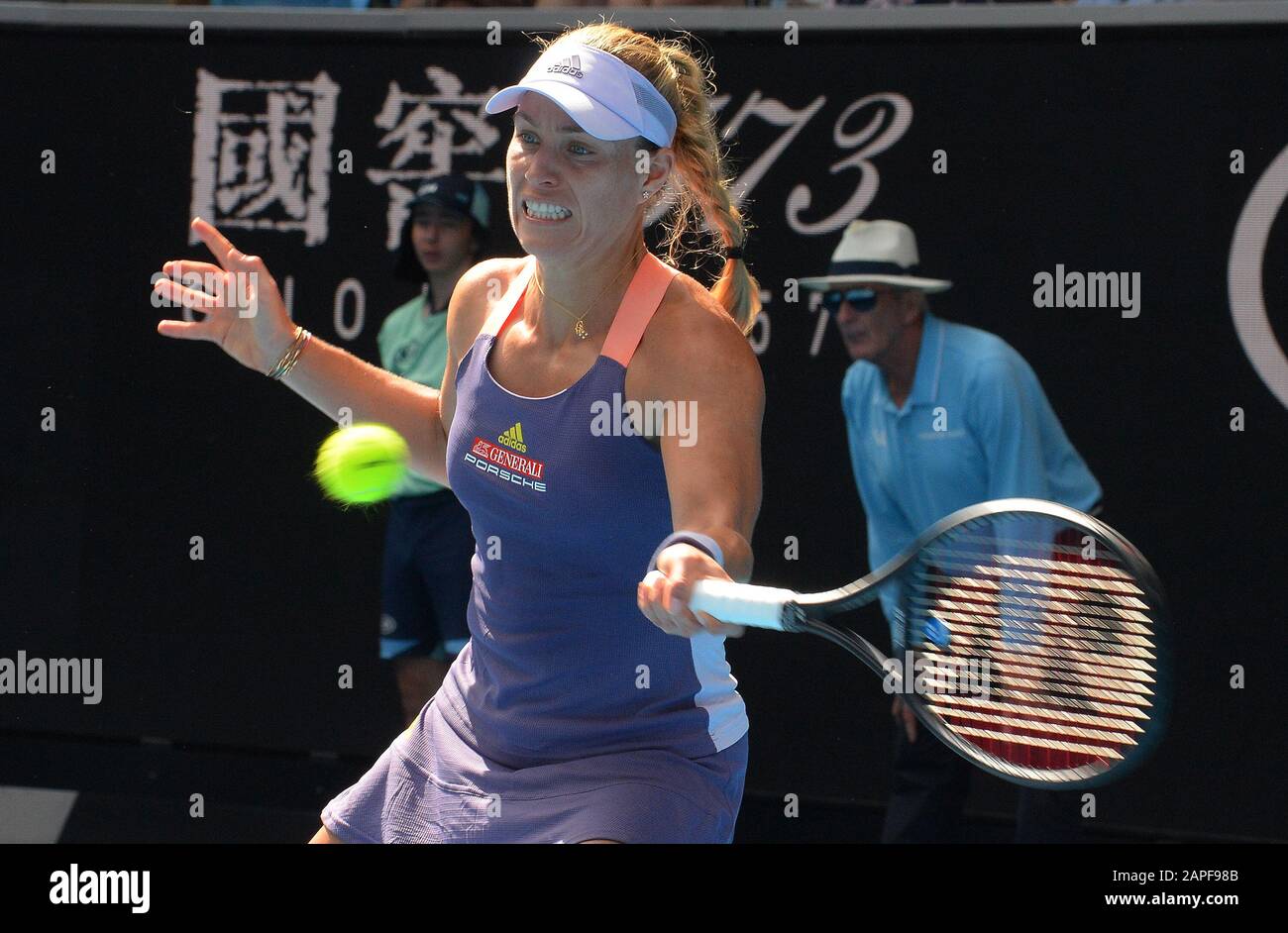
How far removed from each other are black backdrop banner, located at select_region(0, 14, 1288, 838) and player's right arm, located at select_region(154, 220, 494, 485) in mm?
1746

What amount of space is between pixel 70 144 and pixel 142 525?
102cm

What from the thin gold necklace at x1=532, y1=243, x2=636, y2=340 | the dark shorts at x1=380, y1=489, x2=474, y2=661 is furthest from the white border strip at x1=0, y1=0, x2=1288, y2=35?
the thin gold necklace at x1=532, y1=243, x2=636, y2=340

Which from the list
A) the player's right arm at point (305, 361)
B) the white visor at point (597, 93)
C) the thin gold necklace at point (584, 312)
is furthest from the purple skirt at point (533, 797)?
the white visor at point (597, 93)

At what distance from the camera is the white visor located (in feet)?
7.43

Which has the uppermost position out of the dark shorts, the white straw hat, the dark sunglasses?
the white straw hat

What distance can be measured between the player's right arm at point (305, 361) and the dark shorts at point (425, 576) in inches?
65.4

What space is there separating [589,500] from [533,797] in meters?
0.40

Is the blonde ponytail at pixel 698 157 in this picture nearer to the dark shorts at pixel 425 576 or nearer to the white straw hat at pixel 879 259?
the white straw hat at pixel 879 259

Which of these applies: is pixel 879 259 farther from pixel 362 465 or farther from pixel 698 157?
pixel 698 157

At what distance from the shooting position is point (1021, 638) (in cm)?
235

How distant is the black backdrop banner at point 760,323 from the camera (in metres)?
4.00

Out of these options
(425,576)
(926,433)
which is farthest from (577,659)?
(425,576)

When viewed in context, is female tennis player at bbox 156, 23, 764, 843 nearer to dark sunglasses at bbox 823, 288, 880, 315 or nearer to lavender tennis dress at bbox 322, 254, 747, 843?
lavender tennis dress at bbox 322, 254, 747, 843

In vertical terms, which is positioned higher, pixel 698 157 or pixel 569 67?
pixel 569 67
